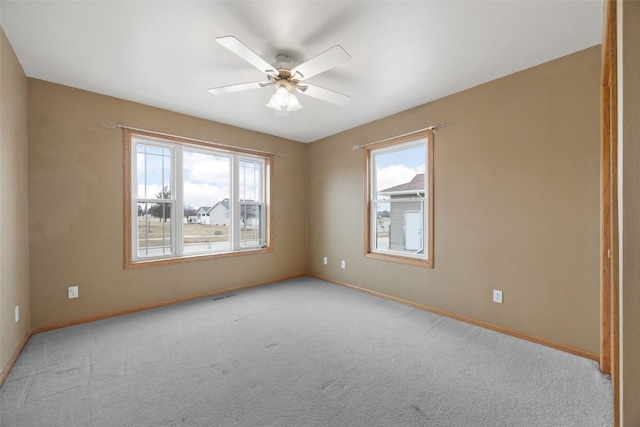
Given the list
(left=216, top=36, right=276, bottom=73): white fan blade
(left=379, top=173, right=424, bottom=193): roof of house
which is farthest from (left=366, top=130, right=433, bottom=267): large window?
(left=216, top=36, right=276, bottom=73): white fan blade

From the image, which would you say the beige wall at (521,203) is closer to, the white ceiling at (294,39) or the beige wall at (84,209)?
the white ceiling at (294,39)

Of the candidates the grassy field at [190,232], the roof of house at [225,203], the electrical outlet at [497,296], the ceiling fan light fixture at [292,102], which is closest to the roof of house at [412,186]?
the electrical outlet at [497,296]

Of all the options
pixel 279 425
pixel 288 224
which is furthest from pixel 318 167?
pixel 279 425

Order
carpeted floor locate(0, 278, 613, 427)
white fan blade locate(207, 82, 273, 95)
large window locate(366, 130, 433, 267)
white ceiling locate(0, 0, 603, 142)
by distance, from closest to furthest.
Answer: carpeted floor locate(0, 278, 613, 427) < white ceiling locate(0, 0, 603, 142) < white fan blade locate(207, 82, 273, 95) < large window locate(366, 130, 433, 267)

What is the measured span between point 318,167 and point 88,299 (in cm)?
359

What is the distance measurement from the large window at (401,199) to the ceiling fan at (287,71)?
142cm

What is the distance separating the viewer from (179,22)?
6.24 feet

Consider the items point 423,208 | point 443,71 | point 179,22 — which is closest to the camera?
point 179,22

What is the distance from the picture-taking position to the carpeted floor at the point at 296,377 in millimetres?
1594

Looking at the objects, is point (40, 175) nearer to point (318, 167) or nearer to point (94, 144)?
point (94, 144)

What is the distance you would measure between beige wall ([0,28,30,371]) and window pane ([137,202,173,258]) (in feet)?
3.29

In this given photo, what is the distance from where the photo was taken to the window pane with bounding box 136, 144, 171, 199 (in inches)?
134

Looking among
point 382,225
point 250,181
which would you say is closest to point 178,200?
point 250,181

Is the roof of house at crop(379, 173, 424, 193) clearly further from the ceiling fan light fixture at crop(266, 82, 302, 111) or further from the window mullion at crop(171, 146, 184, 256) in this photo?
the window mullion at crop(171, 146, 184, 256)
